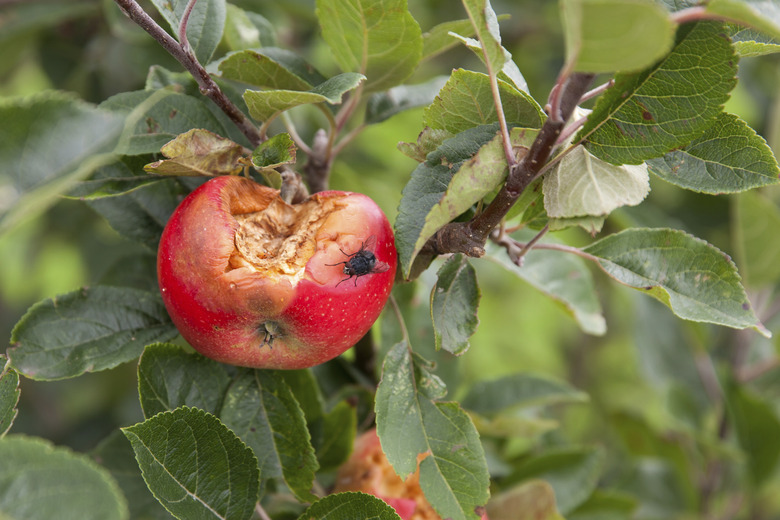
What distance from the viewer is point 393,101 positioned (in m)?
1.02

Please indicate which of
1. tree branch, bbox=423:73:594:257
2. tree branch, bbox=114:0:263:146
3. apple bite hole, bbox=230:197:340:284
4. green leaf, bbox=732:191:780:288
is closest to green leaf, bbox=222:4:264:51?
tree branch, bbox=114:0:263:146

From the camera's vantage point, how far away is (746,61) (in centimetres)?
193

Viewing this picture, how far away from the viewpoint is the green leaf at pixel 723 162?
699mm

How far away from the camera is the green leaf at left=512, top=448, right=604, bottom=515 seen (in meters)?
1.13

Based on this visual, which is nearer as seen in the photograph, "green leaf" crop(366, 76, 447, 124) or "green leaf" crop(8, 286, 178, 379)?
"green leaf" crop(8, 286, 178, 379)

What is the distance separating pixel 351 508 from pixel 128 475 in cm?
39

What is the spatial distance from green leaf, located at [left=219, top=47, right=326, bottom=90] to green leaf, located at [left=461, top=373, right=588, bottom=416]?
2.10 feet

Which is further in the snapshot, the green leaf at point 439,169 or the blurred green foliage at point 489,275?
the blurred green foliage at point 489,275

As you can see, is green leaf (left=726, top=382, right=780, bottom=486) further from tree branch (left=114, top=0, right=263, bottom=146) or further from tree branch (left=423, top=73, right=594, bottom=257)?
tree branch (left=114, top=0, right=263, bottom=146)

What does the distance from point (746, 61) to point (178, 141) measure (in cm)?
180

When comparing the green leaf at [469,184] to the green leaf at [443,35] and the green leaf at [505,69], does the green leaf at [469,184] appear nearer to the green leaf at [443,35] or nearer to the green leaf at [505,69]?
the green leaf at [505,69]

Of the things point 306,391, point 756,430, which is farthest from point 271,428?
point 756,430

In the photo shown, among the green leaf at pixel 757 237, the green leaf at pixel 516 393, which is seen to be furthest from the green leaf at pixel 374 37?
the green leaf at pixel 757 237

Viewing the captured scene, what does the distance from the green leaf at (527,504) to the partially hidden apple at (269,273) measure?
43 centimetres
